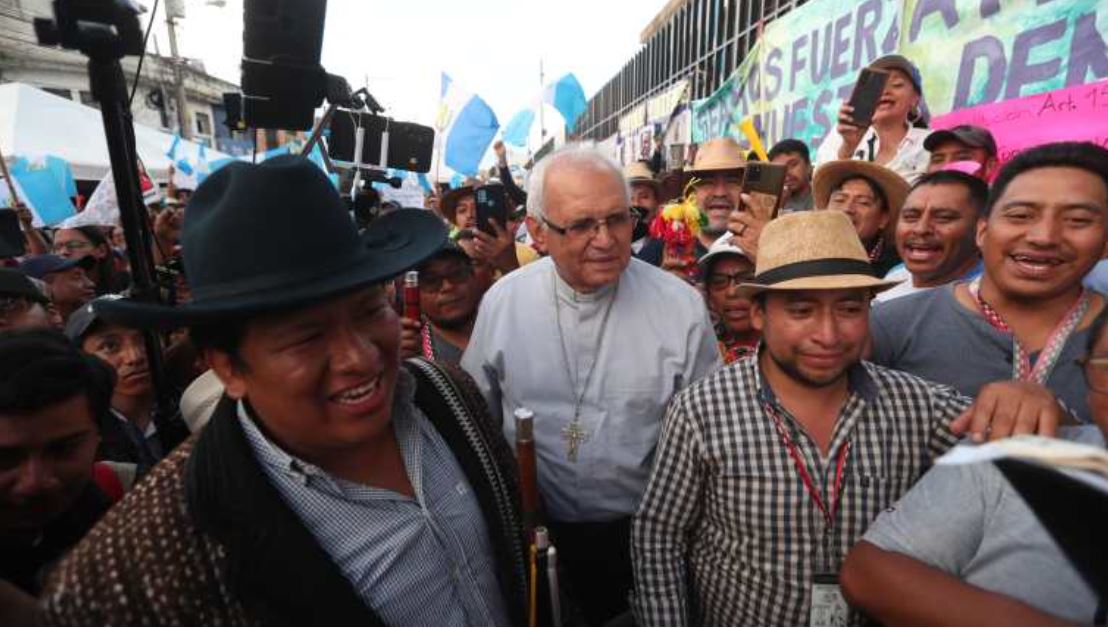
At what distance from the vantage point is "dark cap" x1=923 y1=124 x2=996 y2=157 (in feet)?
9.99

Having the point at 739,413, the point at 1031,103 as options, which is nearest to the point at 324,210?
the point at 739,413

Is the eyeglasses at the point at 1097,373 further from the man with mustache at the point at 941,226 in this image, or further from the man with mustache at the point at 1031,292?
the man with mustache at the point at 941,226

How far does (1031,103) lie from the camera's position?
3521mm

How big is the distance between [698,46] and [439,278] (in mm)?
14930

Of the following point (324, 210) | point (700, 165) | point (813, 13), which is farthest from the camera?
point (813, 13)

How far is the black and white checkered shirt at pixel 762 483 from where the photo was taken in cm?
162

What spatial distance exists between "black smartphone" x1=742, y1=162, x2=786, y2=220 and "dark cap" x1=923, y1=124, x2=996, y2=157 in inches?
47.4

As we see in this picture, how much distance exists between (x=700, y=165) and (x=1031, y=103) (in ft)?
7.02

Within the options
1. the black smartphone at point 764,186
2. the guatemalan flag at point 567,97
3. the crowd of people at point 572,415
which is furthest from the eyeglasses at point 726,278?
the guatemalan flag at point 567,97

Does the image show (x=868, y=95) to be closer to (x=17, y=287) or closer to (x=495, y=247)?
(x=495, y=247)

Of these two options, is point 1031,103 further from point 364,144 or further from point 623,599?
point 364,144

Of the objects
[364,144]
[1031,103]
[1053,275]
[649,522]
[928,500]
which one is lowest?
[649,522]

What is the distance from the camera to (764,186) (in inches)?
106

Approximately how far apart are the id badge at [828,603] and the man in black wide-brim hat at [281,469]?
3.15 ft
